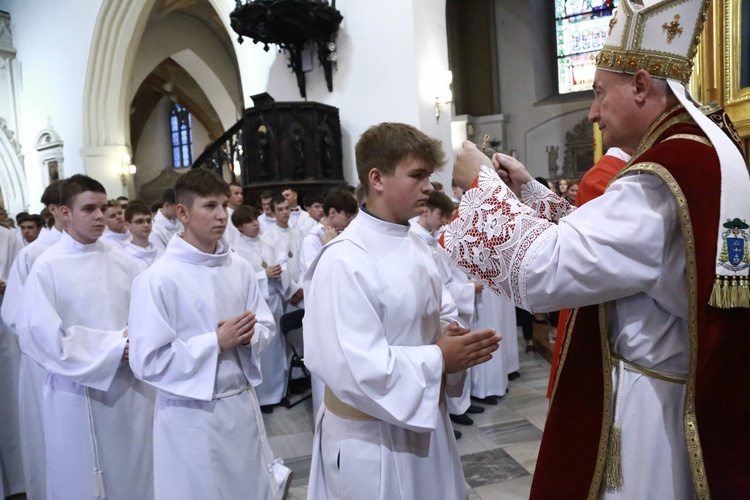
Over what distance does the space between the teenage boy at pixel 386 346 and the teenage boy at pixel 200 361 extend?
31.5 inches

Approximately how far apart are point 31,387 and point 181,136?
2198cm

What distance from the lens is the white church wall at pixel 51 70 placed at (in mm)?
14844

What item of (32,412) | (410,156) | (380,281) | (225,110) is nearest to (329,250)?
(380,281)

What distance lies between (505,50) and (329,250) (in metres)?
14.3

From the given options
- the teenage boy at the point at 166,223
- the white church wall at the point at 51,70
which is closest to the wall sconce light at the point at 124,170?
the white church wall at the point at 51,70

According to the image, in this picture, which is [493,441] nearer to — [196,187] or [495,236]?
[196,187]

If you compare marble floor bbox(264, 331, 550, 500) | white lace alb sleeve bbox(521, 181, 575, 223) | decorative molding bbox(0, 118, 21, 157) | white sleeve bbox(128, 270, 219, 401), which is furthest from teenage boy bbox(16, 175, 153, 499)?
decorative molding bbox(0, 118, 21, 157)

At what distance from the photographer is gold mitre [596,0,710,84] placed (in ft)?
5.00

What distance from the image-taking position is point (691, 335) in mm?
1382

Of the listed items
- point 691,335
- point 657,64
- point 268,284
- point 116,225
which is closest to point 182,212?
point 657,64

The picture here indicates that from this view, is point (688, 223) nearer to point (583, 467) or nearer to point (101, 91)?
point (583, 467)

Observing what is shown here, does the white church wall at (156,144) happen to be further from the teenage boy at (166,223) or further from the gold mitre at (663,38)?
the gold mitre at (663,38)

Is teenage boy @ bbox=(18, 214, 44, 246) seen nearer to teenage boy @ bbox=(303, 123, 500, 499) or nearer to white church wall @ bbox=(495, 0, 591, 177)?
teenage boy @ bbox=(303, 123, 500, 499)

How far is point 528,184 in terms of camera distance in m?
1.94
